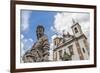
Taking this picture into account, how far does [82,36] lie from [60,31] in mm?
253

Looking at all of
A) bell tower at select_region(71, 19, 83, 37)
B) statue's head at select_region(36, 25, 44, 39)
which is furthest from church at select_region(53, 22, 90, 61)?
statue's head at select_region(36, 25, 44, 39)

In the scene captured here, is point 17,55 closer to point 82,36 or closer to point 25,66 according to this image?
point 25,66

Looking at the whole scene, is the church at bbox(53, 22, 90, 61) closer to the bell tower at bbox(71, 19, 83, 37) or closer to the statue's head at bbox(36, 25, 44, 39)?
the bell tower at bbox(71, 19, 83, 37)

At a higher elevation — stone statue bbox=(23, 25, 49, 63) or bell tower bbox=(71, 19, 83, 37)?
bell tower bbox=(71, 19, 83, 37)

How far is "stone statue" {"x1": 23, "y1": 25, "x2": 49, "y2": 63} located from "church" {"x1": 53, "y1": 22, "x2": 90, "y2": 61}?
0.09 metres

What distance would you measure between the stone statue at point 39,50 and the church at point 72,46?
95mm

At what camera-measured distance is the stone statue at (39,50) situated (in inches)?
72.8

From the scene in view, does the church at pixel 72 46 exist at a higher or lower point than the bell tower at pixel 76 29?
lower

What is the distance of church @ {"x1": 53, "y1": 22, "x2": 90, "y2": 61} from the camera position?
76.2 inches

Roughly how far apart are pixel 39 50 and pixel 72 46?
0.35m

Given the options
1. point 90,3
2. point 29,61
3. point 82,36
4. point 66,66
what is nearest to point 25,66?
point 29,61

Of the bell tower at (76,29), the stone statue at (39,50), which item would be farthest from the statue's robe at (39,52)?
the bell tower at (76,29)

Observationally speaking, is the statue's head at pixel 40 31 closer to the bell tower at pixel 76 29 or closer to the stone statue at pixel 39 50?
the stone statue at pixel 39 50

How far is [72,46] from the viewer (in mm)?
1976
